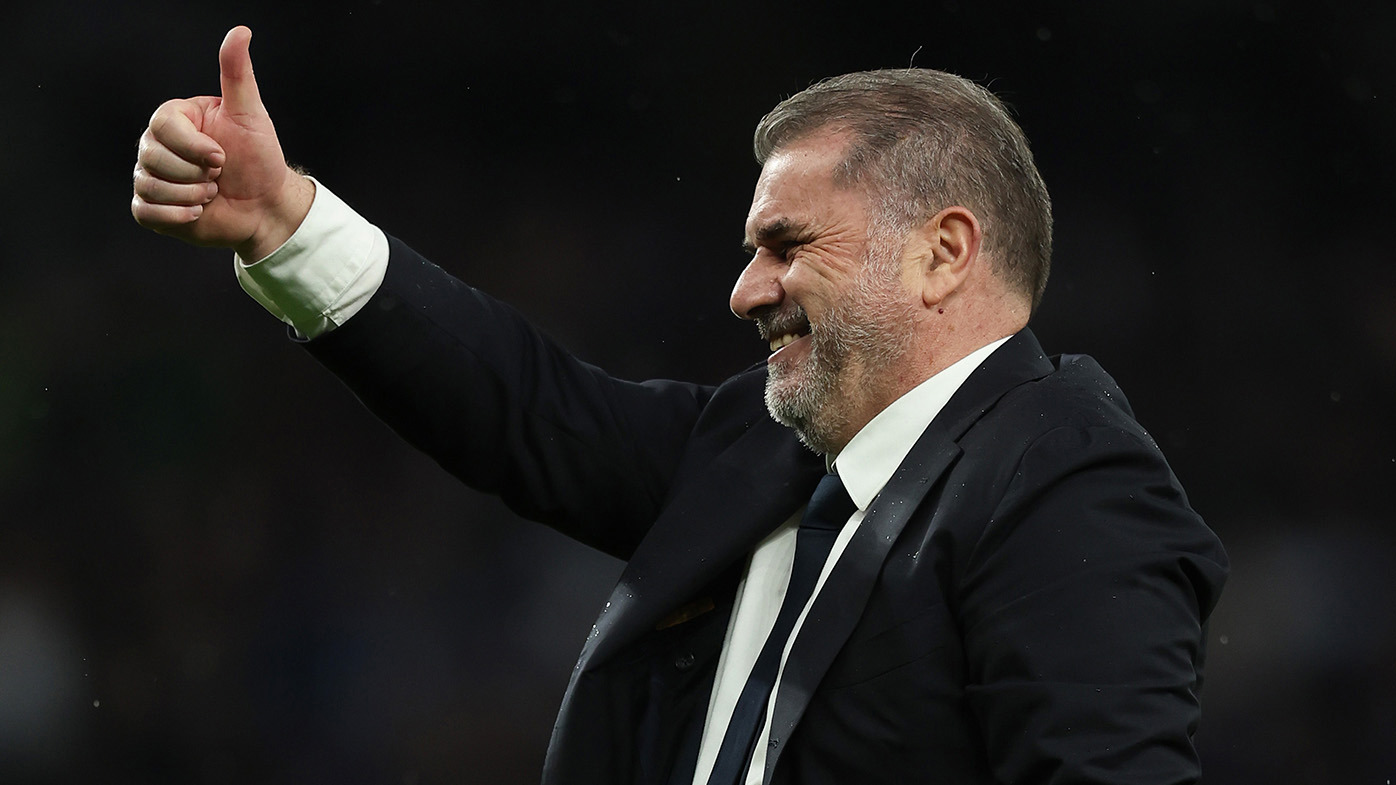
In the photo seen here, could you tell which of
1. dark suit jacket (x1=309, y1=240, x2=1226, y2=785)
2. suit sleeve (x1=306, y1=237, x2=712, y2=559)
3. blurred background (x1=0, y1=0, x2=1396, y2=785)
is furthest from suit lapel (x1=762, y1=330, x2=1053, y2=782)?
blurred background (x1=0, y1=0, x2=1396, y2=785)

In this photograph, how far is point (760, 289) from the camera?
1.23 meters

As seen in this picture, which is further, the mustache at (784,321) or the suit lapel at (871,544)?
the mustache at (784,321)

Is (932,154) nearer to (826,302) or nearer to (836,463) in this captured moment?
(826,302)

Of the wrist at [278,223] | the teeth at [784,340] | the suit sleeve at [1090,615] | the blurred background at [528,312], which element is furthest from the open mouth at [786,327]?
the blurred background at [528,312]

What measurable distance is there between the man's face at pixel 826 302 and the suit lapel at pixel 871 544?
91 mm

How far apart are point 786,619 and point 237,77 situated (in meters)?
0.62

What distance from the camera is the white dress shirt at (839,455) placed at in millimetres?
1128

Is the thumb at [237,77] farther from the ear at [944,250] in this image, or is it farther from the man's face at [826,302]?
the ear at [944,250]

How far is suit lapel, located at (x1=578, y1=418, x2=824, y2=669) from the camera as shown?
1.18 m

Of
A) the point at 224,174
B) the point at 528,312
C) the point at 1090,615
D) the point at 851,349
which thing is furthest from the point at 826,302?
the point at 528,312

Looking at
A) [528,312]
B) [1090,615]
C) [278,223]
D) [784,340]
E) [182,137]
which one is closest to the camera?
[1090,615]

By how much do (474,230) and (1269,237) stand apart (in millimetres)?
1570

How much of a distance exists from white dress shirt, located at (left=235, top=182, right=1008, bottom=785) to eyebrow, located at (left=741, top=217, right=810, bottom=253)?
0.17m

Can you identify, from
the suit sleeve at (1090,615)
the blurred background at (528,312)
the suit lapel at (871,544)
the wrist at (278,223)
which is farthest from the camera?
the blurred background at (528,312)
